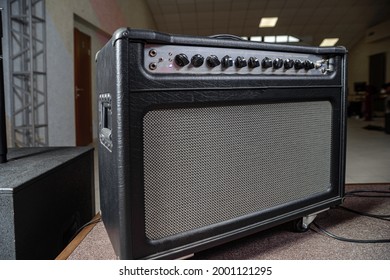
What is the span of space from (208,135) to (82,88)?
5025 millimetres

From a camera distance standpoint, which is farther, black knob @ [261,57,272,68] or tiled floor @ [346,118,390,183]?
tiled floor @ [346,118,390,183]

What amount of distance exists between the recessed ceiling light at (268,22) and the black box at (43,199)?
9.83 meters

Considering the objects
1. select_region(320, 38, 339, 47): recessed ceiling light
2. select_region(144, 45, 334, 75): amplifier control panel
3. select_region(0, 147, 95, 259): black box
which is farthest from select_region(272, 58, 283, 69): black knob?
select_region(320, 38, 339, 47): recessed ceiling light

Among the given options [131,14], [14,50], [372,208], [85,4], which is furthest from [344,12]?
[372,208]

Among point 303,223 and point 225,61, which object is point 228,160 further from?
point 303,223

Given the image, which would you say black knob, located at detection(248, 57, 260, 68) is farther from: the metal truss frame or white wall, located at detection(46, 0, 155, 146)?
white wall, located at detection(46, 0, 155, 146)

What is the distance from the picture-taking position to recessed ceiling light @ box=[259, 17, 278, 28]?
10.2 metres

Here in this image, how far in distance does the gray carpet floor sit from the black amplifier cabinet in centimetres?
8

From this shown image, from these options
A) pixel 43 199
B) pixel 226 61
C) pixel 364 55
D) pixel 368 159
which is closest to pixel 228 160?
pixel 226 61

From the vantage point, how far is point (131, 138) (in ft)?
2.27

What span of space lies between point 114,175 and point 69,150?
674mm

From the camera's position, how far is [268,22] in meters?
10.5

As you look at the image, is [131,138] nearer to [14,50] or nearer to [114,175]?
[114,175]

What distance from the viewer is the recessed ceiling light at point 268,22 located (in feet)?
33.5
